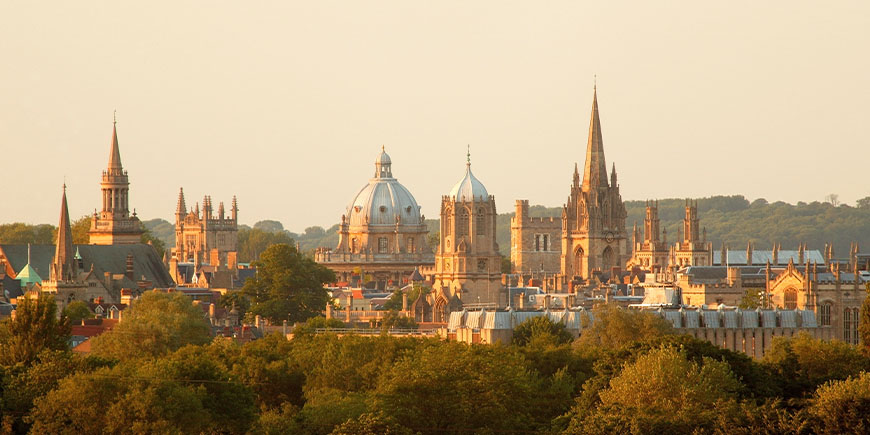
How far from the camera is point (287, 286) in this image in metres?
138

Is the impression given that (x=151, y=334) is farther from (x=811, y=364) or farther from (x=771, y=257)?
(x=771, y=257)

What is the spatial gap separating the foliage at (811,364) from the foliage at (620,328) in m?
9.16

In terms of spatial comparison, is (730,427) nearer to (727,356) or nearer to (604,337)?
(727,356)

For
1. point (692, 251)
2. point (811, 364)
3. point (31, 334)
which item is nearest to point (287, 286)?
point (692, 251)

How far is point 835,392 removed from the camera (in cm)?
6644

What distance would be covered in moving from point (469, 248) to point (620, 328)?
143 feet

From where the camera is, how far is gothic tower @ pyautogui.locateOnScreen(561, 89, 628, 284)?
19275cm

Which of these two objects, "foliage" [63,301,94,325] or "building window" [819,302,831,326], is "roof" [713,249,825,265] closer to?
"building window" [819,302,831,326]

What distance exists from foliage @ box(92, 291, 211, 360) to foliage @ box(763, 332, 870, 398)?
75.3ft

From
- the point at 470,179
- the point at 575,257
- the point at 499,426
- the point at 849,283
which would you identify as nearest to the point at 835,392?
the point at 499,426

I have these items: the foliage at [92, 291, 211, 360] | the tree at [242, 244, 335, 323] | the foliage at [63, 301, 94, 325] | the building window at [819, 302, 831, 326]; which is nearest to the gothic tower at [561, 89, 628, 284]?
the tree at [242, 244, 335, 323]

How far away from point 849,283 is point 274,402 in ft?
144

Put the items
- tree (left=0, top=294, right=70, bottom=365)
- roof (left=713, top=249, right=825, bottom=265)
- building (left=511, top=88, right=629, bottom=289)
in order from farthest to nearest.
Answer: building (left=511, top=88, right=629, bottom=289), roof (left=713, top=249, right=825, bottom=265), tree (left=0, top=294, right=70, bottom=365)

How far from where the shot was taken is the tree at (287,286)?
136250 mm
